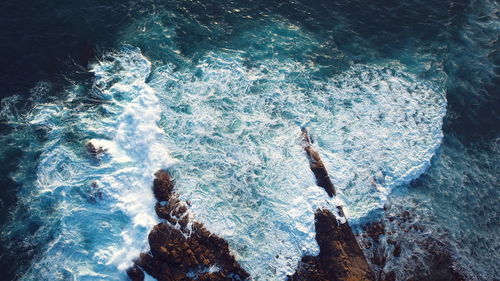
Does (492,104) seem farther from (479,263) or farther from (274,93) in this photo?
(274,93)

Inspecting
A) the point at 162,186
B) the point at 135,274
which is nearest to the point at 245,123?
the point at 162,186

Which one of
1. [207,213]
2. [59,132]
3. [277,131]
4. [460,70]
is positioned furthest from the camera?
[460,70]

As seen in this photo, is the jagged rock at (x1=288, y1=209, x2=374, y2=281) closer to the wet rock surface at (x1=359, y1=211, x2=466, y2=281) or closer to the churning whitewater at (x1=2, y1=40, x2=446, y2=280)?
the churning whitewater at (x1=2, y1=40, x2=446, y2=280)

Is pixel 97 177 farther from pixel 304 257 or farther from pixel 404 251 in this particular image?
pixel 404 251

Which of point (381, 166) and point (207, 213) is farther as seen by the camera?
→ point (381, 166)

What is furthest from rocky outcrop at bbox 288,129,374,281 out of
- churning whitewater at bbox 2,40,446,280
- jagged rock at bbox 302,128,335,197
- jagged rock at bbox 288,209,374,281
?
jagged rock at bbox 302,128,335,197

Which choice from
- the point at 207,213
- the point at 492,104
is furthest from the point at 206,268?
the point at 492,104

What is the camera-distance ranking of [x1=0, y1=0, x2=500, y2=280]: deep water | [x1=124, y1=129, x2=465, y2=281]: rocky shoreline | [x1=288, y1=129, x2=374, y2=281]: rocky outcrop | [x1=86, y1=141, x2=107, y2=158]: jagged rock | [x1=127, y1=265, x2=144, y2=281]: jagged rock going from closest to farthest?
[x1=127, y1=265, x2=144, y2=281]: jagged rock < [x1=124, y1=129, x2=465, y2=281]: rocky shoreline < [x1=288, y1=129, x2=374, y2=281]: rocky outcrop < [x1=0, y1=0, x2=500, y2=280]: deep water < [x1=86, y1=141, x2=107, y2=158]: jagged rock
